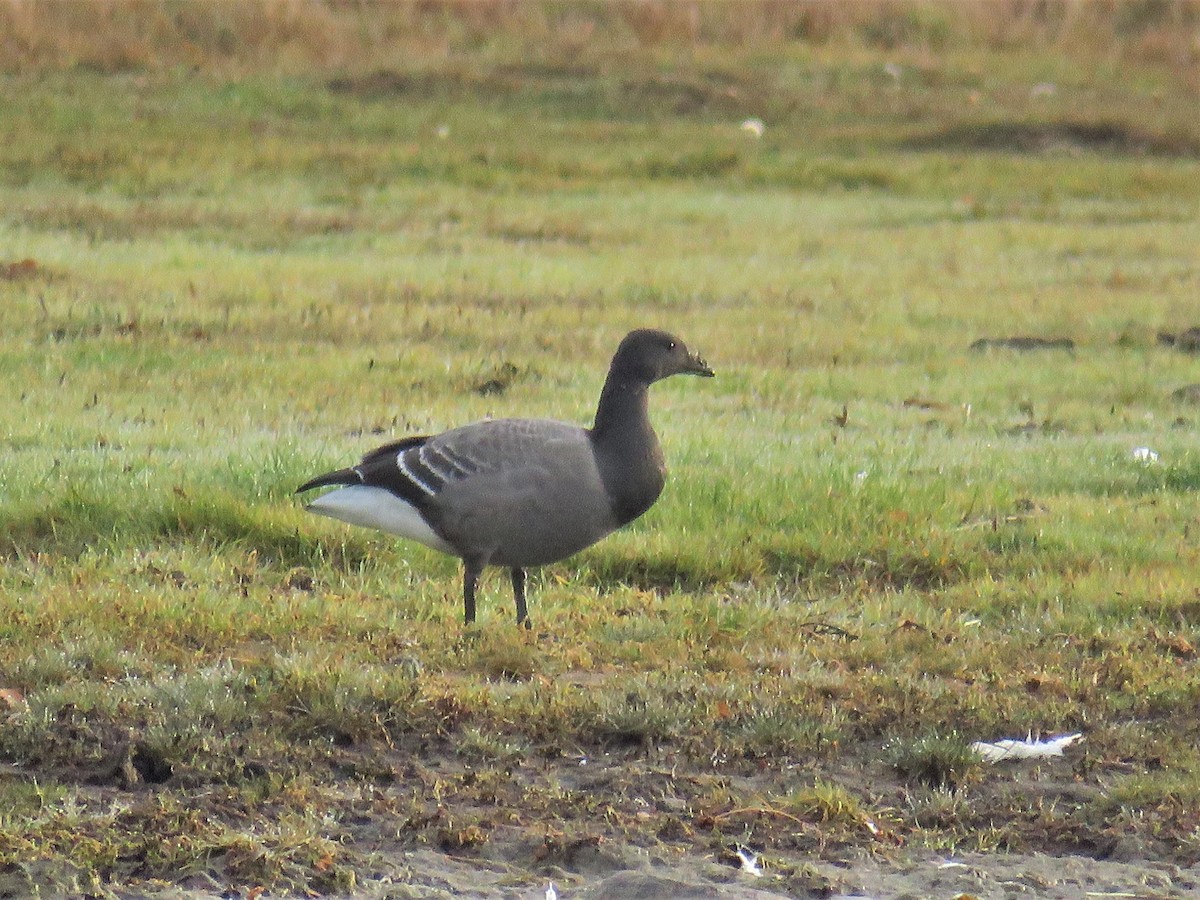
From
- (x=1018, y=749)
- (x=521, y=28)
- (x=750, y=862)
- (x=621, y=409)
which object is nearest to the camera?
(x=750, y=862)

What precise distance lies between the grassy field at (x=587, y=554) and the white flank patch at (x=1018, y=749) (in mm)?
73

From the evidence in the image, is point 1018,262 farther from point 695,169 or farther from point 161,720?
point 161,720

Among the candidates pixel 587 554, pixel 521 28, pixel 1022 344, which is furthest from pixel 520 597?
pixel 521 28

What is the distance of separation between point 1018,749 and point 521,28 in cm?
2739

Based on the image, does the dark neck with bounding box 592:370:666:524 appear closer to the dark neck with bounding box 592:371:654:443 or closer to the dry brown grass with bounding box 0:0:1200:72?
the dark neck with bounding box 592:371:654:443

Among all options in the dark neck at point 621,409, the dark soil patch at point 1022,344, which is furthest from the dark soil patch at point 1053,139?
the dark neck at point 621,409

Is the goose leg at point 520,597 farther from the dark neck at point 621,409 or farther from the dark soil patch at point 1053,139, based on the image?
the dark soil patch at point 1053,139

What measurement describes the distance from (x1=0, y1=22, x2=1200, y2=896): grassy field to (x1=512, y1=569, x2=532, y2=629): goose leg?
0.14 meters

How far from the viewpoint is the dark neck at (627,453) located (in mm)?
6434

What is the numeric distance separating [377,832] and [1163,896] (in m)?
2.03

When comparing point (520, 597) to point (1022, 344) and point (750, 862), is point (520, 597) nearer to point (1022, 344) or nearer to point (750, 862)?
point (750, 862)

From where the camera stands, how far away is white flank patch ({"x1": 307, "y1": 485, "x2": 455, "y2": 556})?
663 centimetres

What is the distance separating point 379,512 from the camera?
668cm

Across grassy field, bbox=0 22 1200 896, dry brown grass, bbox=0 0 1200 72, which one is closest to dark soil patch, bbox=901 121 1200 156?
dry brown grass, bbox=0 0 1200 72
